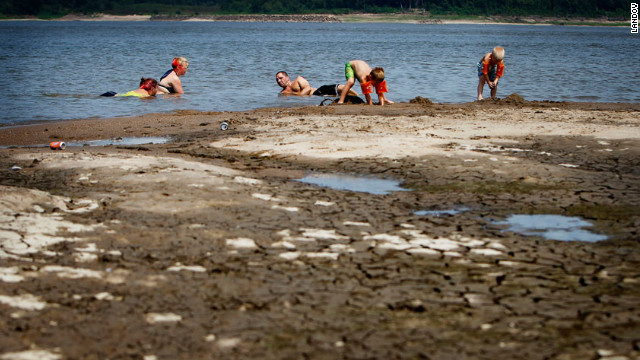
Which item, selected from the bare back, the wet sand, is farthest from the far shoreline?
the wet sand

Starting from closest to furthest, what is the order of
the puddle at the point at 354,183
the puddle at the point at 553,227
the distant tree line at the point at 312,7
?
the puddle at the point at 553,227, the puddle at the point at 354,183, the distant tree line at the point at 312,7

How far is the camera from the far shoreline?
112 metres

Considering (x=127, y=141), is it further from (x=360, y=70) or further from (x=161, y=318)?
(x=161, y=318)

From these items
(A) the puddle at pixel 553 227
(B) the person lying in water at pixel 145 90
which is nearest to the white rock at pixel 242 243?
(A) the puddle at pixel 553 227

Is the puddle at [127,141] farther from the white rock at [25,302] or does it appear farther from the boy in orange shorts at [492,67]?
the boy in orange shorts at [492,67]

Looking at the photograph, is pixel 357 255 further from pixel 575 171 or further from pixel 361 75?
pixel 361 75

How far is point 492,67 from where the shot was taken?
15.8 metres

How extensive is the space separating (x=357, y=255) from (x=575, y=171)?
12.3 feet

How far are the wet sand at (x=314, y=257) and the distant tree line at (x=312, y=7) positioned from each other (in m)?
112

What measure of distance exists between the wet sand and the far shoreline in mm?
111526

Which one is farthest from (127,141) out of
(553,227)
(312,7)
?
(312,7)

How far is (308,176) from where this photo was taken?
7578 millimetres

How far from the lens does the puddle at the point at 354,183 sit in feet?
22.7

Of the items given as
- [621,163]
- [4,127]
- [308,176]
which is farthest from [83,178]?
[4,127]
